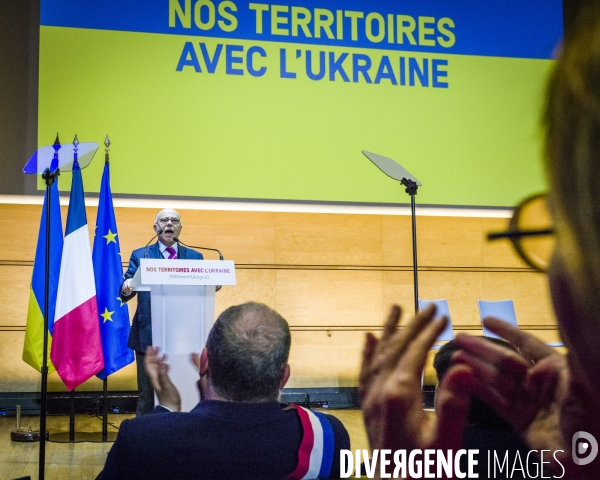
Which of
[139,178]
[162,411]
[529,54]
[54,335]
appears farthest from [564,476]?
[529,54]

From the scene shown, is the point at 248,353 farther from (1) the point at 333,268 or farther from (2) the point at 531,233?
(1) the point at 333,268

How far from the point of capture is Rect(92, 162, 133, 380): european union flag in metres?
4.20

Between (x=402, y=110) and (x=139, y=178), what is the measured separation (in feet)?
7.37

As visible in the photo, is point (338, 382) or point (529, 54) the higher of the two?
point (529, 54)

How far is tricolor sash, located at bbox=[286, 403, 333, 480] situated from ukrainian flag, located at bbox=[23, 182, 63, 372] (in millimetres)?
3275

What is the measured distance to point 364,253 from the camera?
5.95m

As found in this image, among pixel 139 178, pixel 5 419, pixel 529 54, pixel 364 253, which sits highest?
pixel 529 54

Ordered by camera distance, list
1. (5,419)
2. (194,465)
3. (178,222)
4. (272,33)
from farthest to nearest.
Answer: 1. (272,33)
2. (5,419)
3. (178,222)
4. (194,465)

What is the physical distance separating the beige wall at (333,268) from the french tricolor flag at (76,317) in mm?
1276

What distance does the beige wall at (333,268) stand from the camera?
5.49 metres

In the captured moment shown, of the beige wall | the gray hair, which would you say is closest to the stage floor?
the beige wall

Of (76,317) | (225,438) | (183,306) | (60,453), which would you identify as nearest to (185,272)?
(183,306)

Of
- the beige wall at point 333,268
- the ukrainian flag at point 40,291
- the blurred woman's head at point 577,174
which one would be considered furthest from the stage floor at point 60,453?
the blurred woman's head at point 577,174

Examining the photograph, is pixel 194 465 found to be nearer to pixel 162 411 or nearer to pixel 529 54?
pixel 162 411
